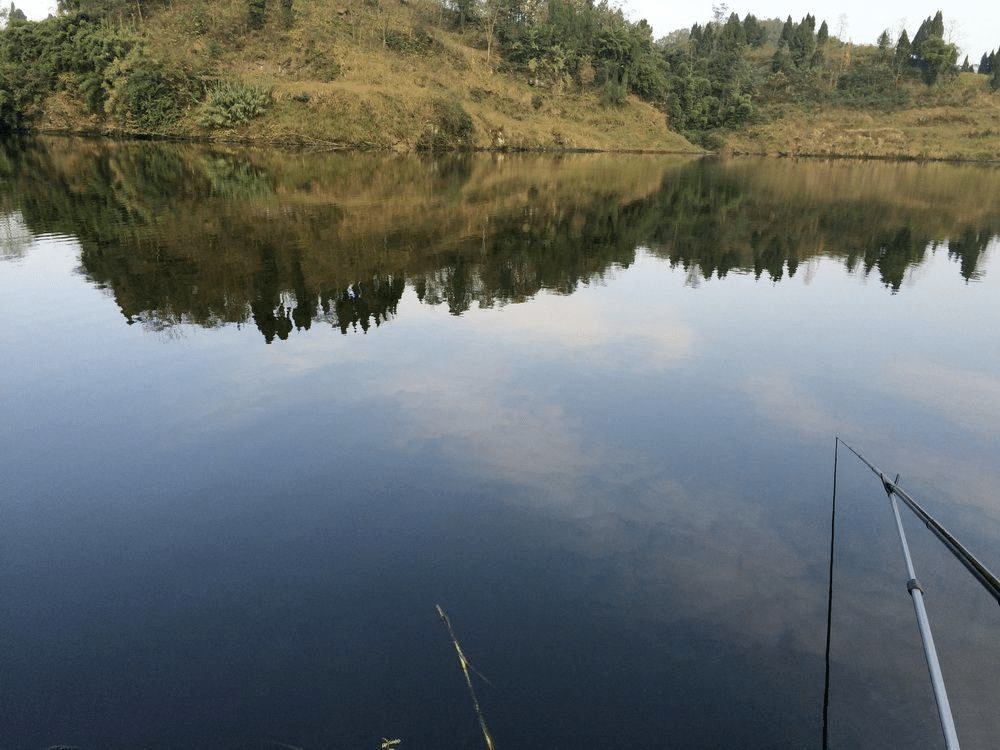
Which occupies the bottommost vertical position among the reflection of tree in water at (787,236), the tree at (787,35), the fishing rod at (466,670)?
the fishing rod at (466,670)

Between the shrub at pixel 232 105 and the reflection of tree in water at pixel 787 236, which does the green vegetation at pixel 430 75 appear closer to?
the shrub at pixel 232 105

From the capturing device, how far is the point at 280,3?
280ft

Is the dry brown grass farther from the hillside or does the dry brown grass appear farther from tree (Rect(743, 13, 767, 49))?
tree (Rect(743, 13, 767, 49))

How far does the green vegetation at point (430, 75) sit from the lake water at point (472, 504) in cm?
6067

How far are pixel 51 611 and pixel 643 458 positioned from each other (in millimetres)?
7918

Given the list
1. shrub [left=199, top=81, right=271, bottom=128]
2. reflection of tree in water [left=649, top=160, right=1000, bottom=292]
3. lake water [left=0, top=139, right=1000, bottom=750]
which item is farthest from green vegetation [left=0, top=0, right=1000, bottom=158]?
lake water [left=0, top=139, right=1000, bottom=750]

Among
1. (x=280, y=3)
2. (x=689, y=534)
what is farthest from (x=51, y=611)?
(x=280, y=3)

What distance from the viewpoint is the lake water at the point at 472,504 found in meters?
5.41

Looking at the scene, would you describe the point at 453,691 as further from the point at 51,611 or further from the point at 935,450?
the point at 935,450

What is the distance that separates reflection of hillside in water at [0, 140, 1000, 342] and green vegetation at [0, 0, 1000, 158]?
20.8 meters

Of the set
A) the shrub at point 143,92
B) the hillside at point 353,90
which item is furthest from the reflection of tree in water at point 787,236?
the shrub at point 143,92

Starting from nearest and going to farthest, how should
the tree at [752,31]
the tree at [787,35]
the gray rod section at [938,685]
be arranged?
the gray rod section at [938,685]
the tree at [787,35]
the tree at [752,31]

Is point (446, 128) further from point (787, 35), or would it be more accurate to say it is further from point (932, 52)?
point (932, 52)

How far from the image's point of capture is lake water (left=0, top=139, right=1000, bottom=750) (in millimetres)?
5414
